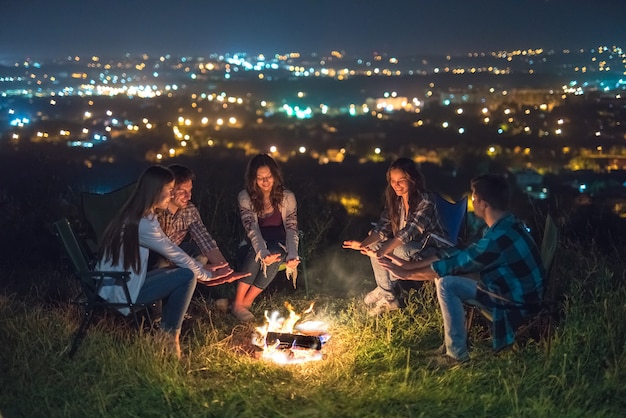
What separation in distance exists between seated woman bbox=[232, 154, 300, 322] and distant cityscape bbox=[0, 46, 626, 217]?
13.0m

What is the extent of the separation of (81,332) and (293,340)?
4.09 feet

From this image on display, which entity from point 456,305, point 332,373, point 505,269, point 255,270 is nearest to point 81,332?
point 255,270

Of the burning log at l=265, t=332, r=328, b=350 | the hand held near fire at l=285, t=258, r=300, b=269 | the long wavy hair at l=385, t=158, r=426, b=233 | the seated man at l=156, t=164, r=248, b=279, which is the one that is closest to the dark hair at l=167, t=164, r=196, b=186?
the seated man at l=156, t=164, r=248, b=279

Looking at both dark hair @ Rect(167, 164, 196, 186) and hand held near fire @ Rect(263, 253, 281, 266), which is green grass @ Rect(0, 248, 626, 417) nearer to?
hand held near fire @ Rect(263, 253, 281, 266)

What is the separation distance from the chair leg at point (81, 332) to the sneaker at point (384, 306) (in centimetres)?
189

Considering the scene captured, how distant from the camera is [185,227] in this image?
4586mm

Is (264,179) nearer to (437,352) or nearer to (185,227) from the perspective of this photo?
(185,227)

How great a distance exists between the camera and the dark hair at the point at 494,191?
3.44m

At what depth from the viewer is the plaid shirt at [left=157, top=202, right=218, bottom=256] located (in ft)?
14.8

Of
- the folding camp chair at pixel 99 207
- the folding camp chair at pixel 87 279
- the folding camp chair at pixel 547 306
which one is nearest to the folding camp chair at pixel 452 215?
the folding camp chair at pixel 547 306

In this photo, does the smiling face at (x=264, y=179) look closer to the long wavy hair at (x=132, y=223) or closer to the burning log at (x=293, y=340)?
the long wavy hair at (x=132, y=223)

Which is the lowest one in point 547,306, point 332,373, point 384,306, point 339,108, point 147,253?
point 332,373

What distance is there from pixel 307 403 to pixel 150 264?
5.79ft

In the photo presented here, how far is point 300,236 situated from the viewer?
16.7 feet
